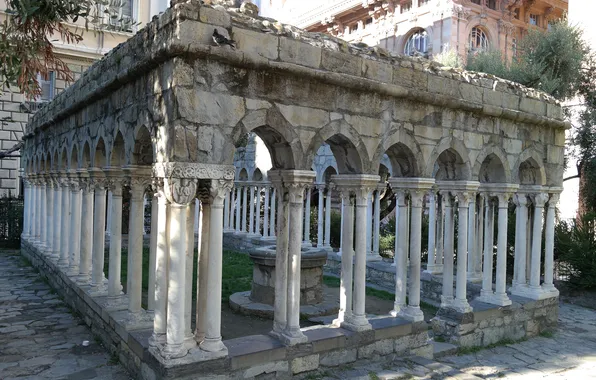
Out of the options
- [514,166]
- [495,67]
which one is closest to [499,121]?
[514,166]

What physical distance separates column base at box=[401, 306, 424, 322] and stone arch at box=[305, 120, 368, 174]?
209 cm

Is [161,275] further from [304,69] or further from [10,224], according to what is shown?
[10,224]

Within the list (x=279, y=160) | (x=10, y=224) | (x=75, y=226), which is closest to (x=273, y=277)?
(x=279, y=160)

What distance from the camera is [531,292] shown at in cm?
913

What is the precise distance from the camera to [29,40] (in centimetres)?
675

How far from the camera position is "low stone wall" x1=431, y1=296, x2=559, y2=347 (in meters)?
7.84

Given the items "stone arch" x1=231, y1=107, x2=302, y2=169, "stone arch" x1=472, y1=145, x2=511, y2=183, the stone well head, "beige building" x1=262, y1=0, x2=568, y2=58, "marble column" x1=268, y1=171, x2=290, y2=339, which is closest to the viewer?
"stone arch" x1=231, y1=107, x2=302, y2=169

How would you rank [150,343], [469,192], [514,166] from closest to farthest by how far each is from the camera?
1. [150,343]
2. [469,192]
3. [514,166]

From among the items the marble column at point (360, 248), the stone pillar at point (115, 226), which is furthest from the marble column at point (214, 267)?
the stone pillar at point (115, 226)

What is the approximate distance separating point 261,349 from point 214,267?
1.07 meters

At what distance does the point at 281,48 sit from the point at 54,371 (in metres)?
4.70

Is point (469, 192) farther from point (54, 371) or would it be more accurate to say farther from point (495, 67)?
point (495, 67)

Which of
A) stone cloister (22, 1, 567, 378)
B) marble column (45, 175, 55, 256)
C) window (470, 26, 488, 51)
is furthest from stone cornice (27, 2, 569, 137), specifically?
window (470, 26, 488, 51)

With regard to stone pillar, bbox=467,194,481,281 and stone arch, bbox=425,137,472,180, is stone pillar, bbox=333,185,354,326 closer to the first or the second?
stone arch, bbox=425,137,472,180
